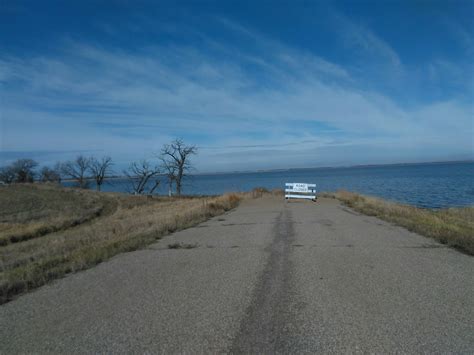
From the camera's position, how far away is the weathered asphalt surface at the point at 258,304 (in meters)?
3.10

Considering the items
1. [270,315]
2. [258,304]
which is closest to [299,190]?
[258,304]

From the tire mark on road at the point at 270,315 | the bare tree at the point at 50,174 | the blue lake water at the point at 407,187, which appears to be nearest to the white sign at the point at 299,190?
the blue lake water at the point at 407,187

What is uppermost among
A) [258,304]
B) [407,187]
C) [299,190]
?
[299,190]

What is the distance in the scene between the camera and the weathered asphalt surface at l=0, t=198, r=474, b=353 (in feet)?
10.2

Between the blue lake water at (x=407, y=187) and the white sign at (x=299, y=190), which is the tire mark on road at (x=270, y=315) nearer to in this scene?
the white sign at (x=299, y=190)

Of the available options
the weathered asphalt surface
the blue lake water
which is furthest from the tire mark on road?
the blue lake water

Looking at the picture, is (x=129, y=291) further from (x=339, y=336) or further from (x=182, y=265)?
(x=339, y=336)

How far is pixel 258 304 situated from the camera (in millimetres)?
3936

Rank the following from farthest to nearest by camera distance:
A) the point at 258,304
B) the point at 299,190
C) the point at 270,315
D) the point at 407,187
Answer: the point at 407,187, the point at 299,190, the point at 258,304, the point at 270,315

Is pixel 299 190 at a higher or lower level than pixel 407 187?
higher

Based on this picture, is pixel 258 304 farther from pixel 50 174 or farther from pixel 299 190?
pixel 50 174

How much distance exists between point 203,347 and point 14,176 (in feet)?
354

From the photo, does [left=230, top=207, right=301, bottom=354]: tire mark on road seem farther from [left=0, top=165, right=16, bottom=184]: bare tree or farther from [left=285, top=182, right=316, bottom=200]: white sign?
[left=0, top=165, right=16, bottom=184]: bare tree

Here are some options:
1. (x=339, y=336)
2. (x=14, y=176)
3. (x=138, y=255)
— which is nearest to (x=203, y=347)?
(x=339, y=336)
